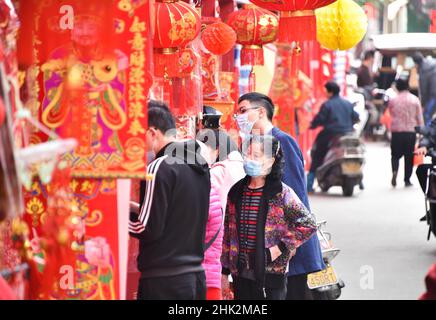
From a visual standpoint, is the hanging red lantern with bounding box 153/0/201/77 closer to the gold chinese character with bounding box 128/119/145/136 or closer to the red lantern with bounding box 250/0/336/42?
the red lantern with bounding box 250/0/336/42

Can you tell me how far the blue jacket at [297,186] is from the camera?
7.25 m

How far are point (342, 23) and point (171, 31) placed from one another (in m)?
3.19

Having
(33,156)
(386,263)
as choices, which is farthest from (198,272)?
(386,263)

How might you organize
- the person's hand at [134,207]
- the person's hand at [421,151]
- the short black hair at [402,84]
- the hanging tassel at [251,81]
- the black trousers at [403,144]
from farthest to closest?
the black trousers at [403,144], the short black hair at [402,84], the person's hand at [421,151], the hanging tassel at [251,81], the person's hand at [134,207]

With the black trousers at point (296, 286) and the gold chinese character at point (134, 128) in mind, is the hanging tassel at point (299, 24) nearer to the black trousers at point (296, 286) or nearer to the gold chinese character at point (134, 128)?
the black trousers at point (296, 286)

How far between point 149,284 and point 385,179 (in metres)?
16.6

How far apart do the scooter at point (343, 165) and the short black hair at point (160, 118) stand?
11.9 meters

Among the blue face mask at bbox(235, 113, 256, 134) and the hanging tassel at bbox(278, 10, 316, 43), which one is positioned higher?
the hanging tassel at bbox(278, 10, 316, 43)

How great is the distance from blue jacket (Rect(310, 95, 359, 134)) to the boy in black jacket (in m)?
12.2

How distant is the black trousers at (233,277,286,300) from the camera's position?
6539mm

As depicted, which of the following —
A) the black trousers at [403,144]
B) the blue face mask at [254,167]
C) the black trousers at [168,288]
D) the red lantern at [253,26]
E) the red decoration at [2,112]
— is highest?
the red lantern at [253,26]

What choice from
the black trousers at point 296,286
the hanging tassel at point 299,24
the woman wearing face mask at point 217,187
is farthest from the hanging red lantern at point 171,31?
the black trousers at point 296,286

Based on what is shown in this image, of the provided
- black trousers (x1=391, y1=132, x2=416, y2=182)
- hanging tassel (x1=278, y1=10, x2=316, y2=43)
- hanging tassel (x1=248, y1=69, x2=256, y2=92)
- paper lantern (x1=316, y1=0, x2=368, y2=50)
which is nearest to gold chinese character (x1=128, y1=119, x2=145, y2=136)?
hanging tassel (x1=278, y1=10, x2=316, y2=43)

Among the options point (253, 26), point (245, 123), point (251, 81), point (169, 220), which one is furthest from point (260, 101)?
point (251, 81)
